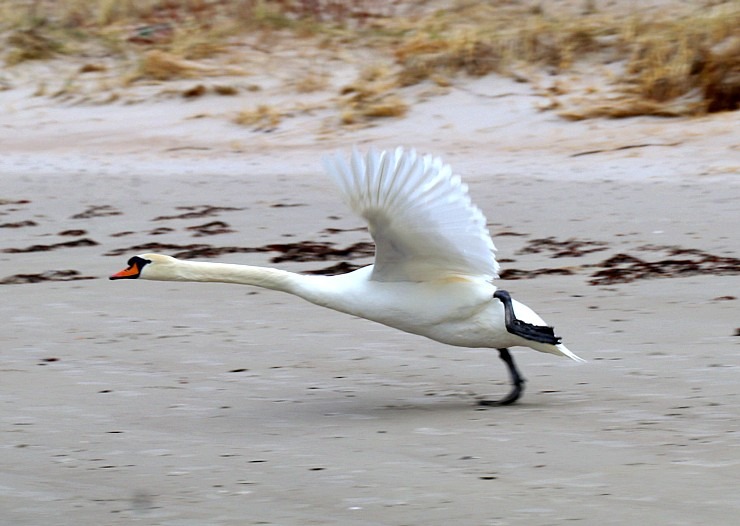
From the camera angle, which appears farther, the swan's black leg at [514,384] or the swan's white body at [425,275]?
the swan's black leg at [514,384]

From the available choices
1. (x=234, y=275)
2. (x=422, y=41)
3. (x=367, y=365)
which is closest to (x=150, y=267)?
(x=234, y=275)

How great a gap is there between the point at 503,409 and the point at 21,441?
158cm

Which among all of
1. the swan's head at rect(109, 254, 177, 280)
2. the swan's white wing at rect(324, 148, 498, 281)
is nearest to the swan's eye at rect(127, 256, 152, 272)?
the swan's head at rect(109, 254, 177, 280)

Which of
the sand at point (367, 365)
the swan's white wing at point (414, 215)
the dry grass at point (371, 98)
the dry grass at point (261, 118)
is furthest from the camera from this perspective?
the dry grass at point (261, 118)

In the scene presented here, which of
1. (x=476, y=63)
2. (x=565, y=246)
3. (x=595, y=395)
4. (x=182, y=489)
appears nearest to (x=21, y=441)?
(x=182, y=489)

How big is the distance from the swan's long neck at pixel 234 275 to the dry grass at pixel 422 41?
23.8 feet

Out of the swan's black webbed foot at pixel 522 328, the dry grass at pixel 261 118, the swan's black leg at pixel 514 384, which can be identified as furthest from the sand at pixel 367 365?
the dry grass at pixel 261 118

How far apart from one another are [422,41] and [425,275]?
9128 millimetres

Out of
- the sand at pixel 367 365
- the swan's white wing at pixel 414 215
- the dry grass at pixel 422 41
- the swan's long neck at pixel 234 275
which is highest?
the dry grass at pixel 422 41

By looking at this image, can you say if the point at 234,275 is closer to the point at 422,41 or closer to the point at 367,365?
the point at 367,365

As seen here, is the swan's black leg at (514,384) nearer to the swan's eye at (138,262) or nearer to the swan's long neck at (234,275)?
the swan's long neck at (234,275)

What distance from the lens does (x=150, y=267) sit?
17.5 feet

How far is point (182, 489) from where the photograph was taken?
4.08 m

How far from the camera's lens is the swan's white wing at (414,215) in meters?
4.69
